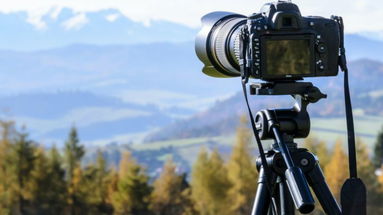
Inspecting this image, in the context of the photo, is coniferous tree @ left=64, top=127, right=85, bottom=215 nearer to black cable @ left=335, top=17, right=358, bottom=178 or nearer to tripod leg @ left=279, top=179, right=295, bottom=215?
tripod leg @ left=279, top=179, right=295, bottom=215

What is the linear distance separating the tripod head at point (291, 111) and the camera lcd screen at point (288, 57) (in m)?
0.08

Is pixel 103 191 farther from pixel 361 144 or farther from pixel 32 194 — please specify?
pixel 361 144

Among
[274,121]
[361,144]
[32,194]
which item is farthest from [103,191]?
[274,121]

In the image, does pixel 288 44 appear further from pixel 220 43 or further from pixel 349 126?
pixel 220 43

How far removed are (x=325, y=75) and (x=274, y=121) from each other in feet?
0.92

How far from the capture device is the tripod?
320 centimetres

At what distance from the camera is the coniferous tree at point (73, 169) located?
129 feet

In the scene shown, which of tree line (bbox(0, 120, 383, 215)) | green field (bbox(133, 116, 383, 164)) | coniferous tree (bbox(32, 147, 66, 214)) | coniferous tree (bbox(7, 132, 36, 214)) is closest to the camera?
coniferous tree (bbox(7, 132, 36, 214))

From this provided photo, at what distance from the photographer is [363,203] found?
10.1 ft

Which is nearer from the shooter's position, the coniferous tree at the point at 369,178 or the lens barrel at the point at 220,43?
the lens barrel at the point at 220,43

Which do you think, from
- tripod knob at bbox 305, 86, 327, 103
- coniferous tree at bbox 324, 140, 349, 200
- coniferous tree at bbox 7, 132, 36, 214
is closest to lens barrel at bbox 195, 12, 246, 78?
tripod knob at bbox 305, 86, 327, 103

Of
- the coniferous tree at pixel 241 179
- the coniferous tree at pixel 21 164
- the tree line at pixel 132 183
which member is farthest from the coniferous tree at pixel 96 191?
the coniferous tree at pixel 241 179

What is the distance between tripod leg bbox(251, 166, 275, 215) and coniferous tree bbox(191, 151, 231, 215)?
36441mm

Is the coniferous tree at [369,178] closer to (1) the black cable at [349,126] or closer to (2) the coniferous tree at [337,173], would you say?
(2) the coniferous tree at [337,173]
